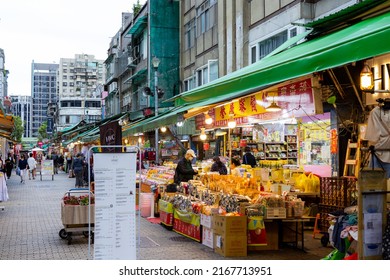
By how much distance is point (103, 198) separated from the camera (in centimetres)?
696

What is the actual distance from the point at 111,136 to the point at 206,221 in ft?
13.8

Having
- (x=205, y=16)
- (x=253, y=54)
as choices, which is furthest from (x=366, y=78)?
(x=205, y=16)

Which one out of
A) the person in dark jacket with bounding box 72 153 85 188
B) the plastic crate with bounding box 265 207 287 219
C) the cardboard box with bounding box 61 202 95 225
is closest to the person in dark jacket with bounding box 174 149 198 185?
the cardboard box with bounding box 61 202 95 225

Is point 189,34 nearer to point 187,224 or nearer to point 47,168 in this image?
point 47,168

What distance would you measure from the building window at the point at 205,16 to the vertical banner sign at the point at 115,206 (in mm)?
19437

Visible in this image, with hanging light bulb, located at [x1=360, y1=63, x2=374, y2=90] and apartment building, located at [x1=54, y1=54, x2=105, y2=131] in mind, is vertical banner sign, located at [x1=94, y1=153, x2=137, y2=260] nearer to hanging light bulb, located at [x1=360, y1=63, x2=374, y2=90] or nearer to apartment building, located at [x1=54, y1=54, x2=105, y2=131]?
hanging light bulb, located at [x1=360, y1=63, x2=374, y2=90]

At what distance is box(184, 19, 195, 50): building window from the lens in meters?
30.0

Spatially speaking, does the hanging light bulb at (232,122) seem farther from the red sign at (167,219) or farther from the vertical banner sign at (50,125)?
the vertical banner sign at (50,125)

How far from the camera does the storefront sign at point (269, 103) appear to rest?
9.79m

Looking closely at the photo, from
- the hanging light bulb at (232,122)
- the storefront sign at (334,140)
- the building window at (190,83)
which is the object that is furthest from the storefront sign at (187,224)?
the building window at (190,83)

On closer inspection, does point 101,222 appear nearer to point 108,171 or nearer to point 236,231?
point 108,171

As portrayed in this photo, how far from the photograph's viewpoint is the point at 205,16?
27000 millimetres
